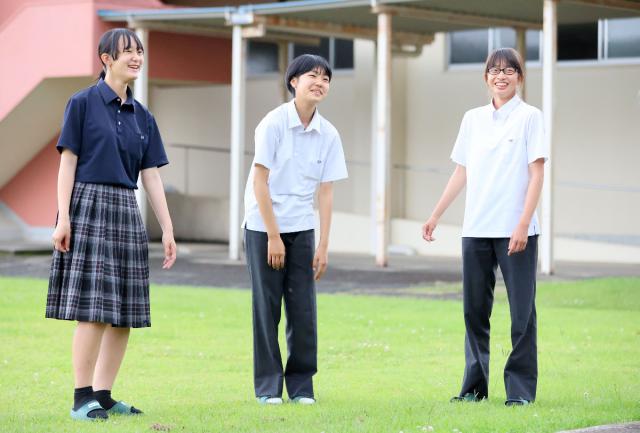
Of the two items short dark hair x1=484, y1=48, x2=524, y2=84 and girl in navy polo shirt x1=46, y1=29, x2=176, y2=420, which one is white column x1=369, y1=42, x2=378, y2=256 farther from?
girl in navy polo shirt x1=46, y1=29, x2=176, y2=420

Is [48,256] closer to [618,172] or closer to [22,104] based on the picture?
[22,104]

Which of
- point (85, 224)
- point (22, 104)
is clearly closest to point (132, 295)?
point (85, 224)

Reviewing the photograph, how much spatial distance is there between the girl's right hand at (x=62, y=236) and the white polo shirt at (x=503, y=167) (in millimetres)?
2095

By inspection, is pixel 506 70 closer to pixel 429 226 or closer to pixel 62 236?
pixel 429 226

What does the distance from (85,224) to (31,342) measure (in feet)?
14.9

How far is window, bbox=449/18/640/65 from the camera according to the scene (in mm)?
21828

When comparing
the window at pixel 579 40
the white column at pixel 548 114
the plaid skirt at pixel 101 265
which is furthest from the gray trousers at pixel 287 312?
the window at pixel 579 40

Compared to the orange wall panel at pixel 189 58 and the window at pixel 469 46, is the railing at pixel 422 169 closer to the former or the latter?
the window at pixel 469 46

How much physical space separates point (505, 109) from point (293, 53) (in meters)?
19.8

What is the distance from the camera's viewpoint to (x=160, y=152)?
7.10 metres

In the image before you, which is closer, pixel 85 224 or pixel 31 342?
pixel 85 224

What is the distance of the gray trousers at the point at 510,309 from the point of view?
716 centimetres

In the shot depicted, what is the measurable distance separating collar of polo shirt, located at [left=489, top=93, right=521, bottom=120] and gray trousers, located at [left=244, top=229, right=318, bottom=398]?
3.92ft

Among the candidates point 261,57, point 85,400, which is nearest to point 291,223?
point 85,400
